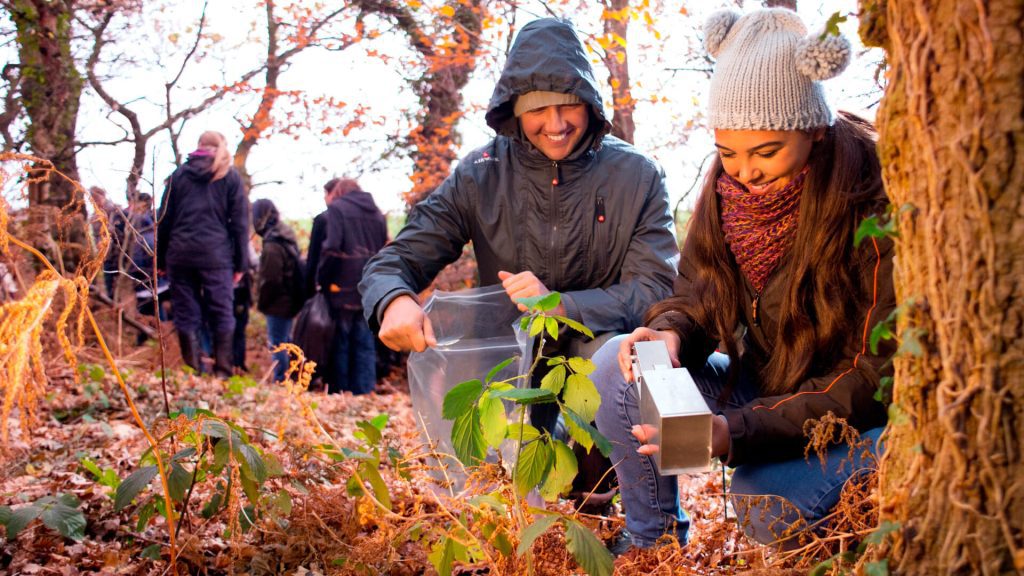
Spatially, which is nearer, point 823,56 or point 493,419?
point 493,419

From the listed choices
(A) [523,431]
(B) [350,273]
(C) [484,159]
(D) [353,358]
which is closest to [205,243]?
(B) [350,273]

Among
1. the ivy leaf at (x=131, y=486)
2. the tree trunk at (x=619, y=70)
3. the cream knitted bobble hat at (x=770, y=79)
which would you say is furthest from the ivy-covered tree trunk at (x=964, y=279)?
the tree trunk at (x=619, y=70)

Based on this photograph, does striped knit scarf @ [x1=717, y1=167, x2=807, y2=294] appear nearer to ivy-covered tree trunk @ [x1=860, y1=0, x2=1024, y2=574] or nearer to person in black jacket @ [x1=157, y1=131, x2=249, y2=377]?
ivy-covered tree trunk @ [x1=860, y1=0, x2=1024, y2=574]

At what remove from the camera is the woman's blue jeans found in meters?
2.11

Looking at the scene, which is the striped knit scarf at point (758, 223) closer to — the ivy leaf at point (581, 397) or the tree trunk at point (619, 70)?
the ivy leaf at point (581, 397)

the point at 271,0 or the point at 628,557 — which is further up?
the point at 271,0

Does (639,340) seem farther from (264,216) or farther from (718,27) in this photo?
(264,216)

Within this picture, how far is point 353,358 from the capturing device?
7344 millimetres

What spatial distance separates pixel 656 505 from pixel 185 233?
17.2ft

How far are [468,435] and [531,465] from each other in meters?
0.15

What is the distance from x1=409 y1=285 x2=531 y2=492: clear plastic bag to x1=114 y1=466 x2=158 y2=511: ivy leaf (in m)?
0.99

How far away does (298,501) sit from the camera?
269 centimetres

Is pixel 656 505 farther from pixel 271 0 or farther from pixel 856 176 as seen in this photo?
pixel 271 0

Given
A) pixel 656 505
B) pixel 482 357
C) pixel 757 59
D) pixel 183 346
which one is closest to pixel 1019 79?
pixel 757 59
